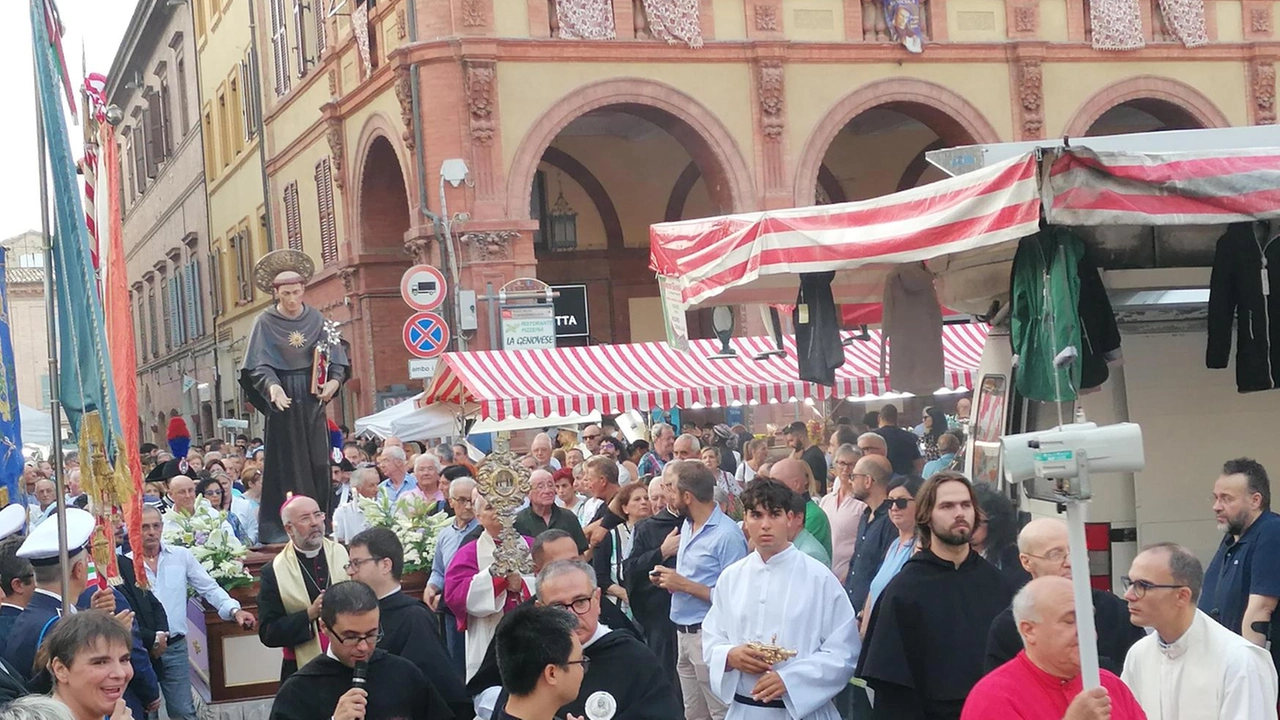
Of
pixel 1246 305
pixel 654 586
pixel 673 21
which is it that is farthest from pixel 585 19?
pixel 1246 305

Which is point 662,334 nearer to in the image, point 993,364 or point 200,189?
point 200,189

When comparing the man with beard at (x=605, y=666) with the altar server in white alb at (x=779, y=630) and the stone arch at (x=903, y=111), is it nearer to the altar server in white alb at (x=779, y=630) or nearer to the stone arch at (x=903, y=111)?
the altar server in white alb at (x=779, y=630)

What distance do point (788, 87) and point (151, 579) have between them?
17822mm

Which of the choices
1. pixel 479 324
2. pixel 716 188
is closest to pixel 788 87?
pixel 716 188

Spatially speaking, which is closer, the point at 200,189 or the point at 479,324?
the point at 479,324

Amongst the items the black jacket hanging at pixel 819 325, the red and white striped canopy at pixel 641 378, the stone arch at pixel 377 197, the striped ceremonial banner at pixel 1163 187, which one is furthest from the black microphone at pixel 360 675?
the stone arch at pixel 377 197

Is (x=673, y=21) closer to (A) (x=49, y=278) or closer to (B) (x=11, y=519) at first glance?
(B) (x=11, y=519)

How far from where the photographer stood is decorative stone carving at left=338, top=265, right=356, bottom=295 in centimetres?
2895

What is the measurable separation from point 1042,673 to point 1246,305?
332 centimetres

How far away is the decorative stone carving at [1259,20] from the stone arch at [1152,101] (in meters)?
1.62

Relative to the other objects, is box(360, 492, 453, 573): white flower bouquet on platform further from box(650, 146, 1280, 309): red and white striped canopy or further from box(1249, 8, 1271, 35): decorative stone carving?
box(1249, 8, 1271, 35): decorative stone carving

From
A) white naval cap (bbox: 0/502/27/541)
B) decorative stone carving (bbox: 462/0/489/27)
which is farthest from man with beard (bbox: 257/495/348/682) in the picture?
decorative stone carving (bbox: 462/0/489/27)

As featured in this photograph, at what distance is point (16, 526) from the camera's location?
8.70 m

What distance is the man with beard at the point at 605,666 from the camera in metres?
5.52
